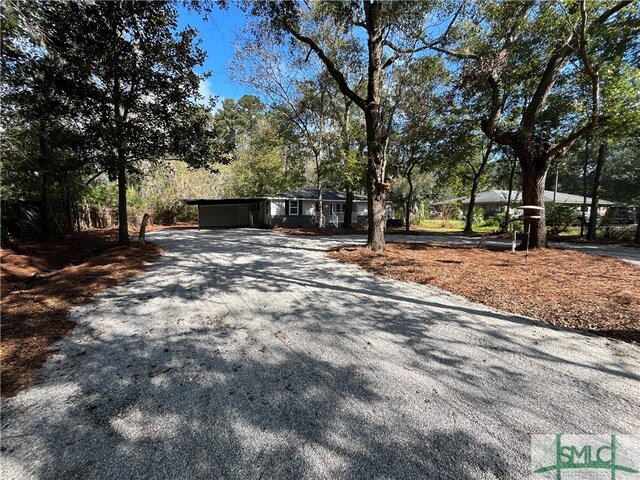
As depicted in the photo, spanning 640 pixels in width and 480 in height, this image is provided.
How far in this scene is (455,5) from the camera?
771cm

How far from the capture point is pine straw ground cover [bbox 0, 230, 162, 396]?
270cm

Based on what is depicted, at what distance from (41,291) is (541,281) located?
8.65 metres

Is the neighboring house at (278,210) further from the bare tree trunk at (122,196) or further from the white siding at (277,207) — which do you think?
the bare tree trunk at (122,196)

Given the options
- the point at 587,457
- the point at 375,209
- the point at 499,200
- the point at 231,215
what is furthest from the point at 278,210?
the point at 499,200

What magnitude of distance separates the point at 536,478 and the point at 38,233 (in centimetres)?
1500

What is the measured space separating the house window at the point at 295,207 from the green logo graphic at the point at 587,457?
2111cm

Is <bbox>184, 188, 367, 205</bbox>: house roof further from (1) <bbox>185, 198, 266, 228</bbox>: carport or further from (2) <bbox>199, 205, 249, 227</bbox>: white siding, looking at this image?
(2) <bbox>199, 205, 249, 227</bbox>: white siding

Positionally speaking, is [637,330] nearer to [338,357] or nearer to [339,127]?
[338,357]

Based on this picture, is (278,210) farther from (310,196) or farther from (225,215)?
(225,215)

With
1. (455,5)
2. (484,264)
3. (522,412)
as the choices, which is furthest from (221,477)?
(455,5)

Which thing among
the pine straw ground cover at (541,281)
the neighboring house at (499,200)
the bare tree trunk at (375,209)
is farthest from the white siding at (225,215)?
the neighboring house at (499,200)

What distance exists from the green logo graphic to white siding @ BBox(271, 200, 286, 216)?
67.5 feet

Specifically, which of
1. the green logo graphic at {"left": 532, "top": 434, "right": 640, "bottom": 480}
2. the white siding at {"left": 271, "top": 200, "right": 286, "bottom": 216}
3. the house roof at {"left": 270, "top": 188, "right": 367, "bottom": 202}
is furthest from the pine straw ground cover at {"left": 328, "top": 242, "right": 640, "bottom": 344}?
the house roof at {"left": 270, "top": 188, "right": 367, "bottom": 202}

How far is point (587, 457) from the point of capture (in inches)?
65.5
